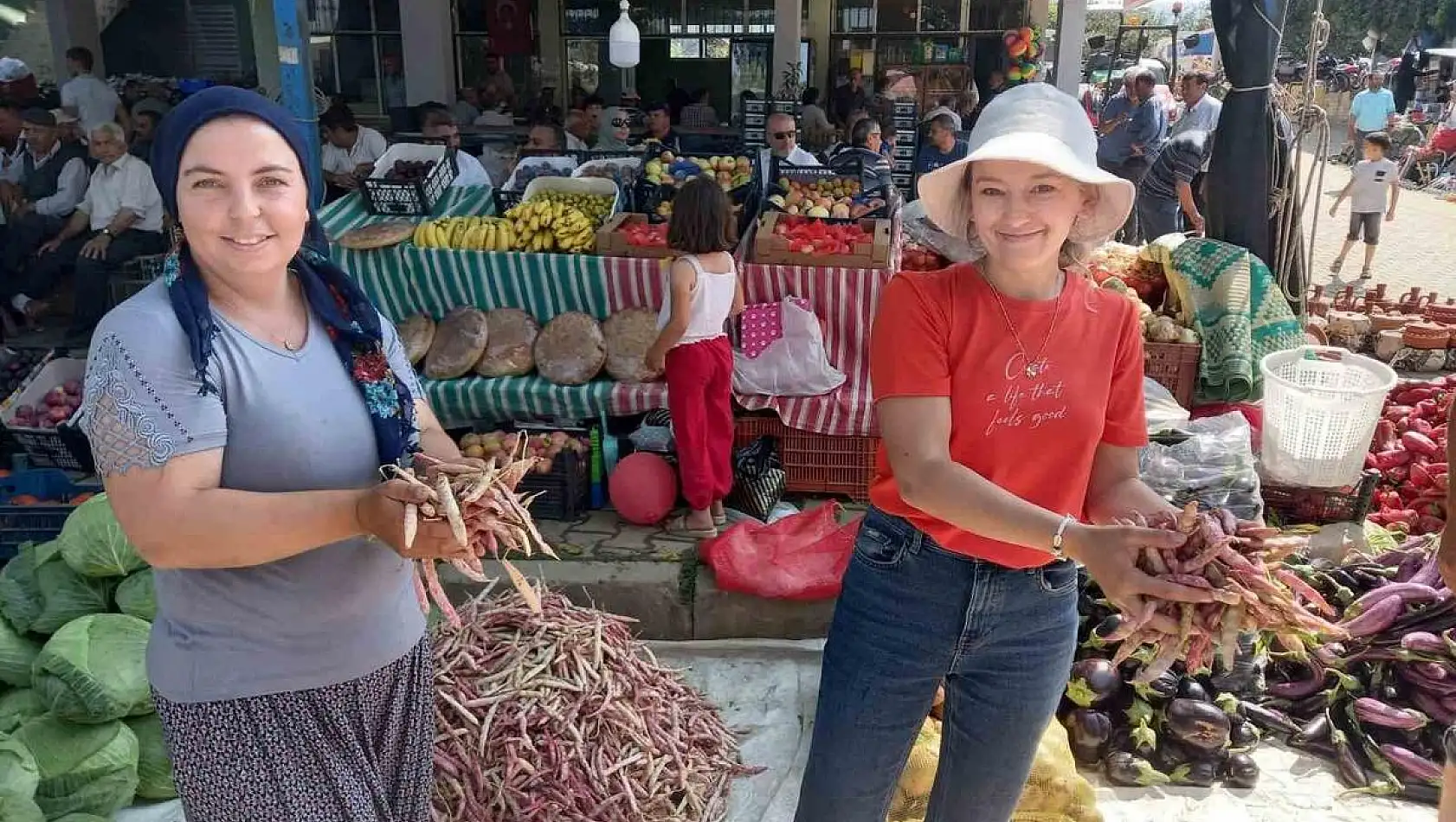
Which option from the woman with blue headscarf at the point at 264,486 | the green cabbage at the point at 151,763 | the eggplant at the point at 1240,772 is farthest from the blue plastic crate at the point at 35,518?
the eggplant at the point at 1240,772

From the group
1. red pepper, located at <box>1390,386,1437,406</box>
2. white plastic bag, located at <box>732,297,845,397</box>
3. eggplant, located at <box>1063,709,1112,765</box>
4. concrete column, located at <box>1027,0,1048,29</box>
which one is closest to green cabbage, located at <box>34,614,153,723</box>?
white plastic bag, located at <box>732,297,845,397</box>

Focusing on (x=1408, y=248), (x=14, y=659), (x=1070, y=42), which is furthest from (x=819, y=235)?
A: (x=1408, y=248)

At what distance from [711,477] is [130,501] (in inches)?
122

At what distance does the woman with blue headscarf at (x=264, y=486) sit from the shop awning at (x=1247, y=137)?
5.02 metres

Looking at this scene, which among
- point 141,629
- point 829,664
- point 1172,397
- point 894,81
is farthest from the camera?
point 894,81

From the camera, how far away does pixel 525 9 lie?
1408 centimetres

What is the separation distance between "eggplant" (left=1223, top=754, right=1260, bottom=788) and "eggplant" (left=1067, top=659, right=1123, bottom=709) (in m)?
0.40

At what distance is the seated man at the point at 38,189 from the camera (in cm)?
761

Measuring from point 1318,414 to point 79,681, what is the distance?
14.3ft

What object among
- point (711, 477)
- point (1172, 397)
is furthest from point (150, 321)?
point (1172, 397)

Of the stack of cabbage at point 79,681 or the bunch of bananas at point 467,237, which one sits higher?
the bunch of bananas at point 467,237

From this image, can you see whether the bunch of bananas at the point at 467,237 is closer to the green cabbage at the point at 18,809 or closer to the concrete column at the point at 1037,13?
the green cabbage at the point at 18,809

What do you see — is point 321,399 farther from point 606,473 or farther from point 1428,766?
point 1428,766

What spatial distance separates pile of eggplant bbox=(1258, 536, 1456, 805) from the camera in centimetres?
335
